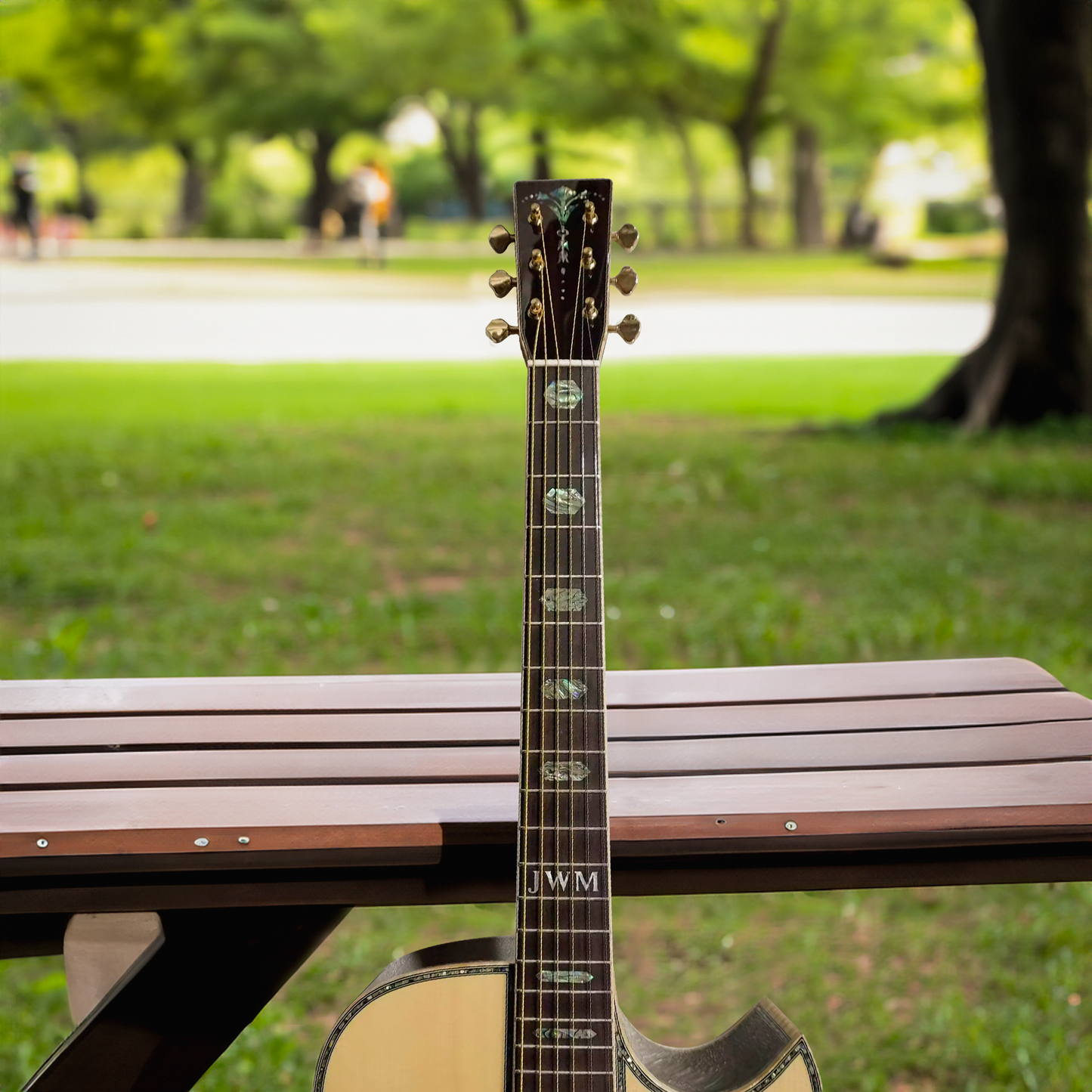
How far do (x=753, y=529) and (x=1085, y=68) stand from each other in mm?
4332

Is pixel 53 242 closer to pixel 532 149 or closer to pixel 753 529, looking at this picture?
pixel 532 149

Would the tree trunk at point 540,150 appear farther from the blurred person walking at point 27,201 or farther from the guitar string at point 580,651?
the guitar string at point 580,651

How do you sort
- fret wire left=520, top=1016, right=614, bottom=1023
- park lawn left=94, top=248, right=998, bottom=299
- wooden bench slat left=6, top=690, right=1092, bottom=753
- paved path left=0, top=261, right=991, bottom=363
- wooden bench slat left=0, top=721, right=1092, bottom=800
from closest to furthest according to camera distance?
fret wire left=520, top=1016, right=614, bottom=1023
wooden bench slat left=0, top=721, right=1092, bottom=800
wooden bench slat left=6, top=690, right=1092, bottom=753
paved path left=0, top=261, right=991, bottom=363
park lawn left=94, top=248, right=998, bottom=299

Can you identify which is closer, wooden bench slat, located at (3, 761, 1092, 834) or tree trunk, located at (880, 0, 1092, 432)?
wooden bench slat, located at (3, 761, 1092, 834)

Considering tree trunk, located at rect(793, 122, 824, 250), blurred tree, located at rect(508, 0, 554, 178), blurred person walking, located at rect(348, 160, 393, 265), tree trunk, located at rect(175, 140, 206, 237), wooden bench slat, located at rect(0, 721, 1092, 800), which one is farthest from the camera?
tree trunk, located at rect(175, 140, 206, 237)

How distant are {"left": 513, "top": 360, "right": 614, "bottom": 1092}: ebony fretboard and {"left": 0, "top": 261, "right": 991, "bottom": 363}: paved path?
1024 cm

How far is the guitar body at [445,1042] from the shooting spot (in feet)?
6.02

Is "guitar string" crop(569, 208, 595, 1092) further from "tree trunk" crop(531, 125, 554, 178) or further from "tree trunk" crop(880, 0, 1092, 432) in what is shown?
"tree trunk" crop(531, 125, 554, 178)

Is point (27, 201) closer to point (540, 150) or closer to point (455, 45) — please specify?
point (455, 45)

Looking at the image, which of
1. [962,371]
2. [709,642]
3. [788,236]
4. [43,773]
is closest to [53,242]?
[788,236]

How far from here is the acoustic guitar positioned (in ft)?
5.87

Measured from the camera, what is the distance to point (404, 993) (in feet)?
6.03

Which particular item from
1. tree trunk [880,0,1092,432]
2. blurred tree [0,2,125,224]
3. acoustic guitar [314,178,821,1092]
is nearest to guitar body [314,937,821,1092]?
acoustic guitar [314,178,821,1092]

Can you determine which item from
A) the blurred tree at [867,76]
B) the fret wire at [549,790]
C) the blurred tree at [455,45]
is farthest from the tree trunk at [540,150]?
the fret wire at [549,790]
